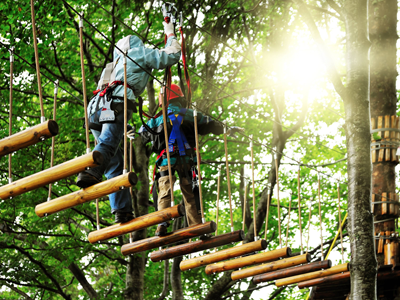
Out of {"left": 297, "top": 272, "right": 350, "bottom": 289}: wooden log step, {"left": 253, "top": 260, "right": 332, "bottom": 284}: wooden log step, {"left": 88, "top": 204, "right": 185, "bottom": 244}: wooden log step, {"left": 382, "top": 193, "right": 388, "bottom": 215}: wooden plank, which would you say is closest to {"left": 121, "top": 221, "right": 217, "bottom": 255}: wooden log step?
{"left": 88, "top": 204, "right": 185, "bottom": 244}: wooden log step

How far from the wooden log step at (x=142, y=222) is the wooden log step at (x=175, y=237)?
408mm

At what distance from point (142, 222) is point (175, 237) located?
0.48 metres

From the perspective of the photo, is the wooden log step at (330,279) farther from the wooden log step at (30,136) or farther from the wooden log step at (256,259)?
the wooden log step at (30,136)

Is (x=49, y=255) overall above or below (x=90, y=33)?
below

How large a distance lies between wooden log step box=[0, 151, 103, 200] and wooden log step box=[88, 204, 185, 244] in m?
0.90

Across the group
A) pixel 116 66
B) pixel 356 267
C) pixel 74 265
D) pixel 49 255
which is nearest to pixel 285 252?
pixel 356 267

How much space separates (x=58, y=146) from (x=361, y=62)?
5480 millimetres

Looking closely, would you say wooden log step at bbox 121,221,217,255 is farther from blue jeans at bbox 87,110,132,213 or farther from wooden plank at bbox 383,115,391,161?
wooden plank at bbox 383,115,391,161

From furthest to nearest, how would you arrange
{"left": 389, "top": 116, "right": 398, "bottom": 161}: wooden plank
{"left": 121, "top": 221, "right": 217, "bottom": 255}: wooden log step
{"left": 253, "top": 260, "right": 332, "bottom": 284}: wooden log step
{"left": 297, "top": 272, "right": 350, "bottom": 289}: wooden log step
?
1. {"left": 389, "top": 116, "right": 398, "bottom": 161}: wooden plank
2. {"left": 297, "top": 272, "right": 350, "bottom": 289}: wooden log step
3. {"left": 253, "top": 260, "right": 332, "bottom": 284}: wooden log step
4. {"left": 121, "top": 221, "right": 217, "bottom": 255}: wooden log step

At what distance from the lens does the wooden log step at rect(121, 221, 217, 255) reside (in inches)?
167

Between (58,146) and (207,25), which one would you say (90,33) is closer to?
(58,146)

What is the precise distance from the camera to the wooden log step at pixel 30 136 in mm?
3006

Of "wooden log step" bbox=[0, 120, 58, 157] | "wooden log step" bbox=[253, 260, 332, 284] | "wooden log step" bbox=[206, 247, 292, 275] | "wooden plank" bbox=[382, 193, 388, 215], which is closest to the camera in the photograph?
"wooden log step" bbox=[0, 120, 58, 157]

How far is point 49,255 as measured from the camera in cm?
894
